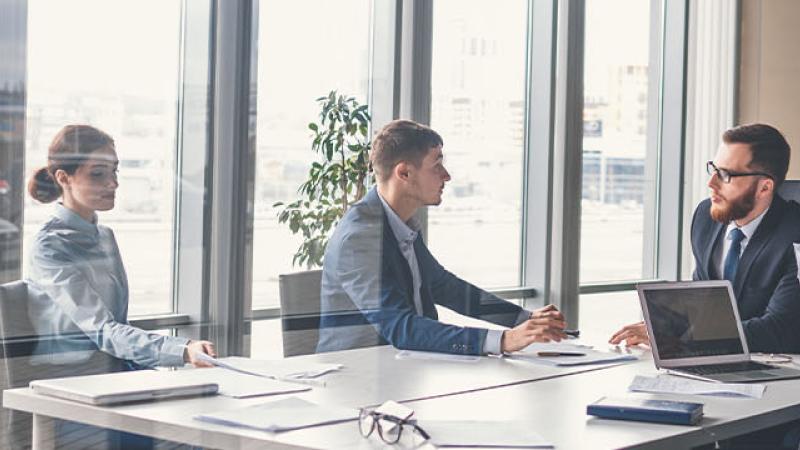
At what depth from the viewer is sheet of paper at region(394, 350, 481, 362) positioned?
3.44 metres

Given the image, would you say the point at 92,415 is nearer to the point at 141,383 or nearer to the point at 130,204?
the point at 141,383

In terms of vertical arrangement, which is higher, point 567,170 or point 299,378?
point 567,170

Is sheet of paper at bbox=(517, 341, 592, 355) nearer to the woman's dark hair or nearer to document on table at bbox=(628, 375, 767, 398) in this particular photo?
document on table at bbox=(628, 375, 767, 398)

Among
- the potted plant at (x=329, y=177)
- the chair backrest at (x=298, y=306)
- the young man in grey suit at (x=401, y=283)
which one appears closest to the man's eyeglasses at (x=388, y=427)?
the young man in grey suit at (x=401, y=283)

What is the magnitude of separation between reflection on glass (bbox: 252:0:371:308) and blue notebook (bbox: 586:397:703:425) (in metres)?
2.59

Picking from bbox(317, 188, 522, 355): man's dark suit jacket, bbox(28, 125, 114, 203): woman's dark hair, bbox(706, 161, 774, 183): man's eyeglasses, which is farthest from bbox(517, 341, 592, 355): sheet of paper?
bbox(28, 125, 114, 203): woman's dark hair

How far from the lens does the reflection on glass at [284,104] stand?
5.07 m

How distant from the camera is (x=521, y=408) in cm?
268

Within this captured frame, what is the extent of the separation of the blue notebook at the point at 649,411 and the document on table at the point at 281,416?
0.56m

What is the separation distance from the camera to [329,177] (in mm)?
5348

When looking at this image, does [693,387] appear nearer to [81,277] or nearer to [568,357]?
[568,357]

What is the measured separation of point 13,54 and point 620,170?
4.18 meters

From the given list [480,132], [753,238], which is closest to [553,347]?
[753,238]

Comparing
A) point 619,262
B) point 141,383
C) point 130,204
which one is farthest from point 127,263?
→ point 619,262
